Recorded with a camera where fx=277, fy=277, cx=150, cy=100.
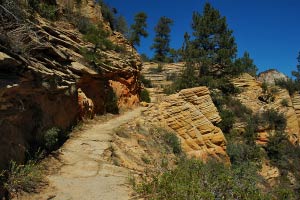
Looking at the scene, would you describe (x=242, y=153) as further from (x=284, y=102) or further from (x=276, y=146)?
(x=284, y=102)

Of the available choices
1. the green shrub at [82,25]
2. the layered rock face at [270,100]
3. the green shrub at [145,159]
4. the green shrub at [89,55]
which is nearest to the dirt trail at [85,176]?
the green shrub at [145,159]

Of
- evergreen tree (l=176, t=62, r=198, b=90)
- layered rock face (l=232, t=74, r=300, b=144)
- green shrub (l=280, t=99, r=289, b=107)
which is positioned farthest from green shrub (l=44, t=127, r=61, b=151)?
green shrub (l=280, t=99, r=289, b=107)

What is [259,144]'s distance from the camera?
17.2 metres

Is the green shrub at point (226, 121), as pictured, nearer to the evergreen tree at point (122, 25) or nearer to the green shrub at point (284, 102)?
the green shrub at point (284, 102)

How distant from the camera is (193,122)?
12898mm

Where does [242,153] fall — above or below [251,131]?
below

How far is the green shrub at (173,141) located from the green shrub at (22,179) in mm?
6301

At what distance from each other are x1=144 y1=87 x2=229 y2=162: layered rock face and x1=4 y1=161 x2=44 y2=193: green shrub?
24.2 feet

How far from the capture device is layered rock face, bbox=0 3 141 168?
17.0ft

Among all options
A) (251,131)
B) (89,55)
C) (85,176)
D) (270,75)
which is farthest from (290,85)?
(85,176)

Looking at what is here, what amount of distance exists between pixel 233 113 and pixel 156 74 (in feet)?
39.4

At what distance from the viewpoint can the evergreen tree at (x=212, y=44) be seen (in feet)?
72.6

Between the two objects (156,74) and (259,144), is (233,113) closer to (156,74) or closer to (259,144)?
(259,144)

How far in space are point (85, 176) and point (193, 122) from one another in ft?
25.7
